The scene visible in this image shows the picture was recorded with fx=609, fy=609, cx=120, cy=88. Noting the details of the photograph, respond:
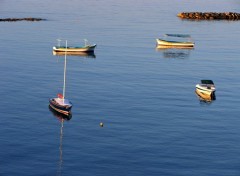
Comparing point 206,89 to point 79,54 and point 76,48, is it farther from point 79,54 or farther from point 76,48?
point 76,48

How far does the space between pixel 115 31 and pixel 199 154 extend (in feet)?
370

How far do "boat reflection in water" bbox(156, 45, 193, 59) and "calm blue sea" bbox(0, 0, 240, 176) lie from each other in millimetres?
863

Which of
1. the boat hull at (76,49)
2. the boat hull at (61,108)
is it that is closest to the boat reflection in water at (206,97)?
the boat hull at (61,108)

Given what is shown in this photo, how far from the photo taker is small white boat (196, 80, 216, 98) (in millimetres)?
118625

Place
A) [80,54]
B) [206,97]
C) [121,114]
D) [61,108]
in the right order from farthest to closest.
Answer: [80,54] → [206,97] → [121,114] → [61,108]

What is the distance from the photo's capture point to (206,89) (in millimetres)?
119250

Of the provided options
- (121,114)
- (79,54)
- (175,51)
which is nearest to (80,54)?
(79,54)

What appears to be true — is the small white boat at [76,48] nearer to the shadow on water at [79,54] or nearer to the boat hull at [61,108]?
the shadow on water at [79,54]

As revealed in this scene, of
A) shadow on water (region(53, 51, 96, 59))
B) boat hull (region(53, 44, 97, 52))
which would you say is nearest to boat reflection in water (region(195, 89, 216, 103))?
shadow on water (region(53, 51, 96, 59))

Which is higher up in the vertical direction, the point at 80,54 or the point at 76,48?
the point at 76,48

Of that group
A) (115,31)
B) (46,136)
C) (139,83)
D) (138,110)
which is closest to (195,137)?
(138,110)

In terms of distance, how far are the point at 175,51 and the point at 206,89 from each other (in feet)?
183

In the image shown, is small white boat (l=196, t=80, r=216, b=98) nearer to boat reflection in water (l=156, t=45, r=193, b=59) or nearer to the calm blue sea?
the calm blue sea

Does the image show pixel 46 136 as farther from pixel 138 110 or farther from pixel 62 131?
pixel 138 110
